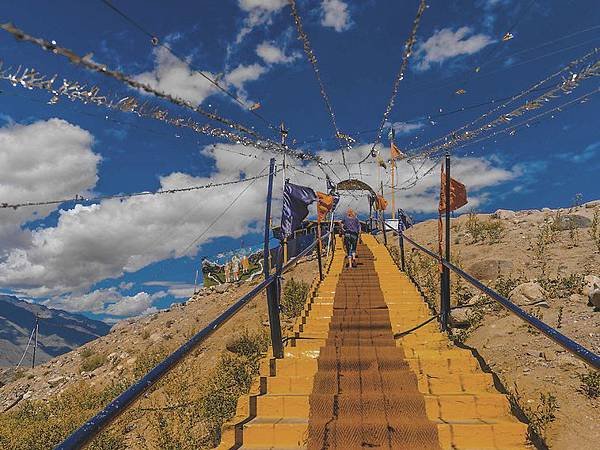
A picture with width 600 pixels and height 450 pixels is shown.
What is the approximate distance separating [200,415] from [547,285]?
7723 mm

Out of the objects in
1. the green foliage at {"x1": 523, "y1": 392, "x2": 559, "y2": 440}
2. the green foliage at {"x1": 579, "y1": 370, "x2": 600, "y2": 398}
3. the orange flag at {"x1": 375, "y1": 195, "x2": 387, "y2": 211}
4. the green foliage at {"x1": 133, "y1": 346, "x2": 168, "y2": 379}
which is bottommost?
the green foliage at {"x1": 133, "y1": 346, "x2": 168, "y2": 379}

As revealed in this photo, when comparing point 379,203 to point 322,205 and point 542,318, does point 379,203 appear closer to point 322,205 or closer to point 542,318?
point 322,205

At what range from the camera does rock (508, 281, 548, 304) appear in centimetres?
876

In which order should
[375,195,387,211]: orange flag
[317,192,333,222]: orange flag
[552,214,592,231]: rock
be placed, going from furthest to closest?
1. [375,195,387,211]: orange flag
2. [552,214,592,231]: rock
3. [317,192,333,222]: orange flag

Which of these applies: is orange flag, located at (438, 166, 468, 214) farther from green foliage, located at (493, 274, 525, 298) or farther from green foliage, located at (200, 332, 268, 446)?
green foliage, located at (200, 332, 268, 446)

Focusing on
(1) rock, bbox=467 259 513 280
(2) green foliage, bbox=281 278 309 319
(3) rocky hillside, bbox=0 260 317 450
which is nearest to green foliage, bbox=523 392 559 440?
(3) rocky hillside, bbox=0 260 317 450

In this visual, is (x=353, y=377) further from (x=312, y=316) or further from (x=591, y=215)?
(x=591, y=215)

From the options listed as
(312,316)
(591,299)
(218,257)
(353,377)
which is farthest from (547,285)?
(218,257)

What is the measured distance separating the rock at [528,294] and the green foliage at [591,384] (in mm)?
3011

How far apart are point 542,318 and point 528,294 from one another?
39.6 inches

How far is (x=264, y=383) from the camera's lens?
4.98 meters

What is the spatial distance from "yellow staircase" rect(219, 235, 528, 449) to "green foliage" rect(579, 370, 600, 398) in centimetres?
165

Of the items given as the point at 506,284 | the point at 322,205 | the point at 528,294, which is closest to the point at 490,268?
the point at 506,284

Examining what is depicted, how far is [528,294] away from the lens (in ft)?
29.1
